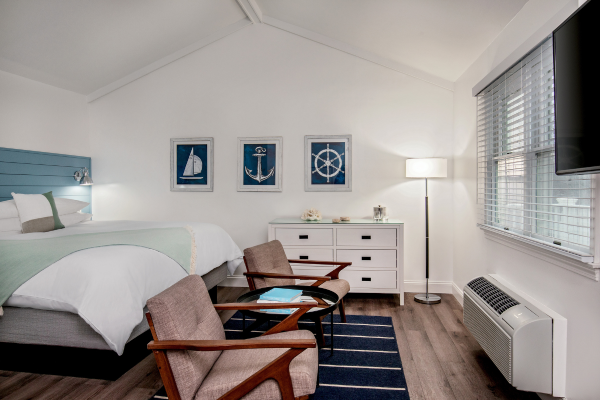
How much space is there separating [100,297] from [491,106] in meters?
3.18

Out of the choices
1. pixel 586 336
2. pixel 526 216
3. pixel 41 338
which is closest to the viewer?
pixel 586 336

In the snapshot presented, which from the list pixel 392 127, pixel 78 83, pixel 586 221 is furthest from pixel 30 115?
pixel 586 221

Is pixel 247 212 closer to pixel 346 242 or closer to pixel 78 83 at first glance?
pixel 346 242

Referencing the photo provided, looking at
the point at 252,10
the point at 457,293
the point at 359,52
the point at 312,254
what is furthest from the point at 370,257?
the point at 252,10

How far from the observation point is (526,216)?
2469 mm

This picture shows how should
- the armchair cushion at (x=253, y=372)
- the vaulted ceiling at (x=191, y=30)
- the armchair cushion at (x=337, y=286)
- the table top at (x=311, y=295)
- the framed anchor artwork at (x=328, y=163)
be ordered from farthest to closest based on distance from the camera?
1. the framed anchor artwork at (x=328, y=163)
2. the vaulted ceiling at (x=191, y=30)
3. the armchair cushion at (x=337, y=286)
4. the table top at (x=311, y=295)
5. the armchair cushion at (x=253, y=372)

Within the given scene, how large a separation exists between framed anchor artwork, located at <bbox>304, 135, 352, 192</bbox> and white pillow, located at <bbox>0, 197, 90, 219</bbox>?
8.27 feet

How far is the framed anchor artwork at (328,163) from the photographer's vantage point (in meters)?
4.47

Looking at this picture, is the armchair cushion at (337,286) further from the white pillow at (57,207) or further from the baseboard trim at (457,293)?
the white pillow at (57,207)

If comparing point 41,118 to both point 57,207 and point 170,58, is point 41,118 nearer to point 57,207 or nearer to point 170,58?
point 57,207

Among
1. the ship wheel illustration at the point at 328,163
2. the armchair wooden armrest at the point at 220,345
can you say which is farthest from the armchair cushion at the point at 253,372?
the ship wheel illustration at the point at 328,163

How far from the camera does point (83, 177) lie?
4766 mm

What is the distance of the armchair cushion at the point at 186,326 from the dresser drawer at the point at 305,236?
6.97 ft

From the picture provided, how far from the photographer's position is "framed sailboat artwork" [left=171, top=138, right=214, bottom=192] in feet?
15.4
